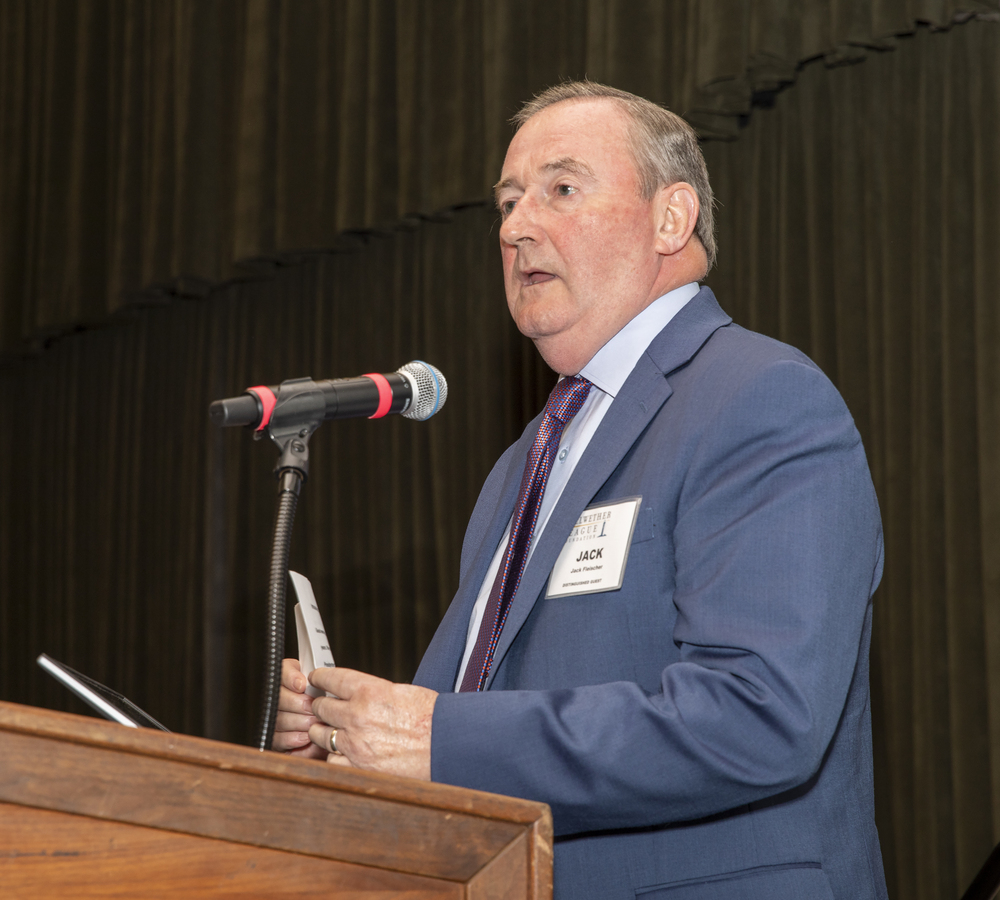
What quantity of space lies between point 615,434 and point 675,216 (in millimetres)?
535

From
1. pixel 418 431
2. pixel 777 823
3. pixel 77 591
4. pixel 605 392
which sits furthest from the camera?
pixel 77 591

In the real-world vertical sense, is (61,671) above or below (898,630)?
above

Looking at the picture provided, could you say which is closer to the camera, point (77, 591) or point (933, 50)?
point (933, 50)

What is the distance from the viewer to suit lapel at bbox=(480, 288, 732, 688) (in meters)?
1.52

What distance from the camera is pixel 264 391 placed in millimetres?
1281

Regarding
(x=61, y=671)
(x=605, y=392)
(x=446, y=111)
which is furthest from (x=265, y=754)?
(x=446, y=111)

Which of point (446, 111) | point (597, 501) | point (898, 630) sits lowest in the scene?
point (898, 630)

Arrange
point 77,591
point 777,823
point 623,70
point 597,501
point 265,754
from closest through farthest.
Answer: point 265,754
point 777,823
point 597,501
point 623,70
point 77,591

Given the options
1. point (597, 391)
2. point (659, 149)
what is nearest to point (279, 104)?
point (659, 149)

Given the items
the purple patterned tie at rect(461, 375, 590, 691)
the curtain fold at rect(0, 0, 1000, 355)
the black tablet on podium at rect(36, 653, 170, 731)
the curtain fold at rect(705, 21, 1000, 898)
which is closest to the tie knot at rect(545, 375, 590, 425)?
the purple patterned tie at rect(461, 375, 590, 691)

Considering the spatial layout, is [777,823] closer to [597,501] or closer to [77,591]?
[597,501]

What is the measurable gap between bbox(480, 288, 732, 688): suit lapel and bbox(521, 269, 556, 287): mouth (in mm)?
250

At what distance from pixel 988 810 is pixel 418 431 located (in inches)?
93.0

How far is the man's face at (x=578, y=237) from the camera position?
1.87 metres
